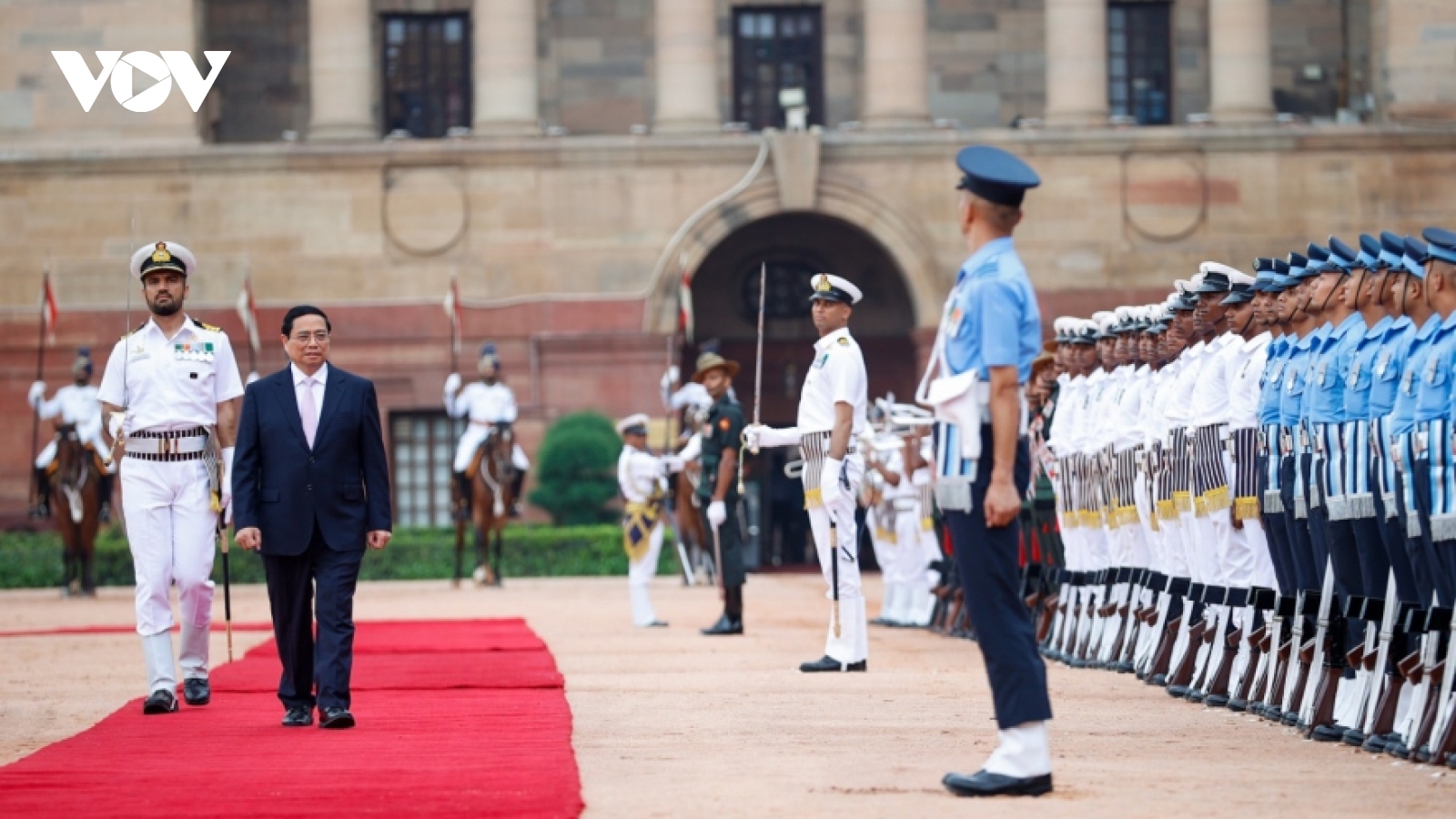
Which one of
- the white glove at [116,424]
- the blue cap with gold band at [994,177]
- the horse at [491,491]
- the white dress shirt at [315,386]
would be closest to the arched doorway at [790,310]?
the horse at [491,491]

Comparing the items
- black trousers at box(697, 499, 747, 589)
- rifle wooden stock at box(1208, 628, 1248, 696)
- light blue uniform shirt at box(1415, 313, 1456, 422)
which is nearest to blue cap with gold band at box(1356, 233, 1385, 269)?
light blue uniform shirt at box(1415, 313, 1456, 422)

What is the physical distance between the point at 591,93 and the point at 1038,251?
854cm

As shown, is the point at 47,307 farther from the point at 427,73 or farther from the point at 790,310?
the point at 790,310

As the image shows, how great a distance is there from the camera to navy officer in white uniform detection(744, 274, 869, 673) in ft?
52.5

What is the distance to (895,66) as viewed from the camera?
134ft

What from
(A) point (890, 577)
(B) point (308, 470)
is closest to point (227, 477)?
(B) point (308, 470)

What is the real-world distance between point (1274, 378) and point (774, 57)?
3183 cm

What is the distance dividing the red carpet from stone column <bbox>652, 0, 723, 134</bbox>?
2533 centimetres

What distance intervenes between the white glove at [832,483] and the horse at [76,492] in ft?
54.9

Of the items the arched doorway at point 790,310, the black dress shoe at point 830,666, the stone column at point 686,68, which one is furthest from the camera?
the arched doorway at point 790,310

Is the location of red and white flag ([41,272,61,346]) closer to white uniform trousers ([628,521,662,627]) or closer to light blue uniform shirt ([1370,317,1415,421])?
white uniform trousers ([628,521,662,627])

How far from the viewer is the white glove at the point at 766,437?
17172 mm

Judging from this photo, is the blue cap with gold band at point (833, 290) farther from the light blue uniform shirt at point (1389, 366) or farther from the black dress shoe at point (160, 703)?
the light blue uniform shirt at point (1389, 366)

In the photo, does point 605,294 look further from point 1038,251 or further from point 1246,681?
point 1246,681
